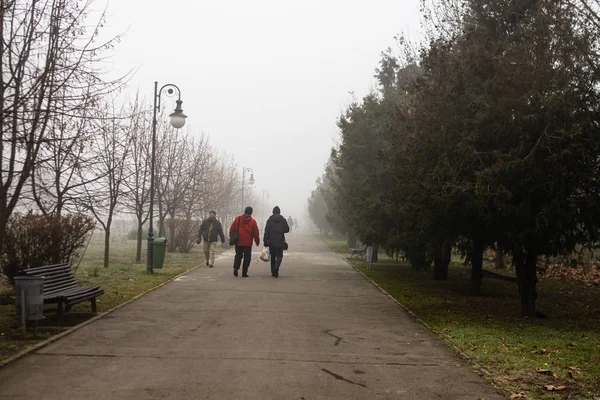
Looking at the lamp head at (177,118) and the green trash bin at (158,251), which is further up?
the lamp head at (177,118)

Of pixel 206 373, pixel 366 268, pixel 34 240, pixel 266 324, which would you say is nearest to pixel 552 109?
pixel 266 324

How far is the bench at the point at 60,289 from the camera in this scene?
8.49m

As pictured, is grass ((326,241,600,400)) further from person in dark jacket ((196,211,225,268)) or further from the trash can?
person in dark jacket ((196,211,225,268))

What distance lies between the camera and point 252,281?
15398mm

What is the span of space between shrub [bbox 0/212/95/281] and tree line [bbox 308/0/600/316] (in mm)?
6841

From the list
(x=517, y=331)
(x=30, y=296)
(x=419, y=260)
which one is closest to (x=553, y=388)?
(x=517, y=331)

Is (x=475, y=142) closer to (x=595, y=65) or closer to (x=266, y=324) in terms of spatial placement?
(x=595, y=65)

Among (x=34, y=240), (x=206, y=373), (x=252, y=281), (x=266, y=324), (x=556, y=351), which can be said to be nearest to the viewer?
(x=206, y=373)

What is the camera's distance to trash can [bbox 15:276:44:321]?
302 inches

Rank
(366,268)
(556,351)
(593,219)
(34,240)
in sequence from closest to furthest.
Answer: (556,351) → (593,219) → (34,240) → (366,268)

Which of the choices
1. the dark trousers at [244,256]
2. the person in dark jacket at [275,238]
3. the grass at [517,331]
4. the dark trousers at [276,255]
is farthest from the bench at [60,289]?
the person in dark jacket at [275,238]

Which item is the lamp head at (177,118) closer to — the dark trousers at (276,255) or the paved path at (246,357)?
the dark trousers at (276,255)

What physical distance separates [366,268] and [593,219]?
1210 cm

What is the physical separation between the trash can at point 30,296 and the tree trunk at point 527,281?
8.16 m
